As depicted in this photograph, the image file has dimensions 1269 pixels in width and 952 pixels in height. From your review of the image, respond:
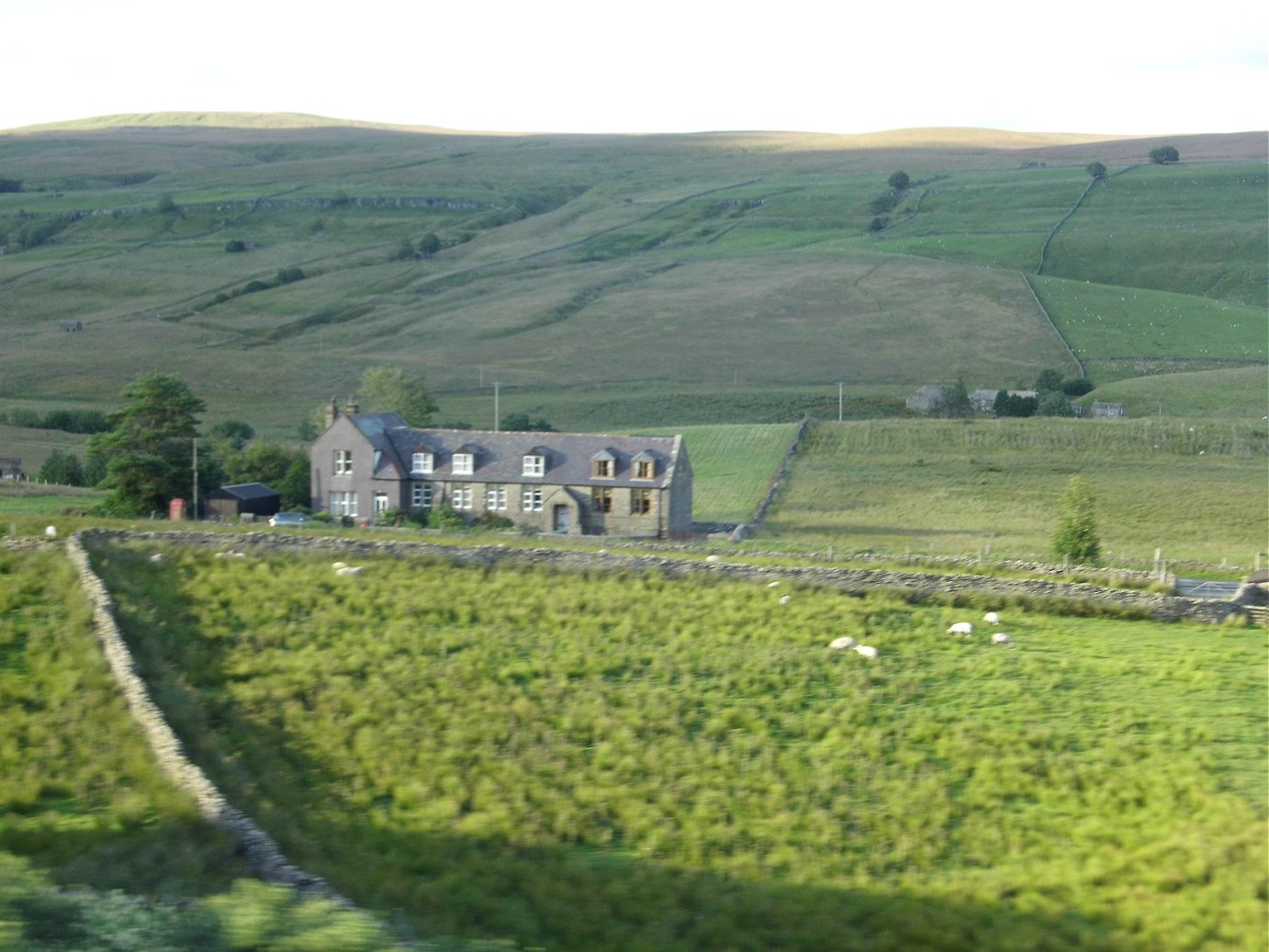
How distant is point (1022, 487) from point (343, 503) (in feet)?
102

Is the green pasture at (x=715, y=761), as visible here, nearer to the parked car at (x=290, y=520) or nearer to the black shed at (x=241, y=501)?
the parked car at (x=290, y=520)

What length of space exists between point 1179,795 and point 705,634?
9372mm

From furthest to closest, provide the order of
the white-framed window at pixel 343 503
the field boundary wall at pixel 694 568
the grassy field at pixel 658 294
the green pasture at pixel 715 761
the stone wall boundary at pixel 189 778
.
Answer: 1. the grassy field at pixel 658 294
2. the white-framed window at pixel 343 503
3. the field boundary wall at pixel 694 568
4. the green pasture at pixel 715 761
5. the stone wall boundary at pixel 189 778

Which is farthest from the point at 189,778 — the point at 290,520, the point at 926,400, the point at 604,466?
the point at 926,400

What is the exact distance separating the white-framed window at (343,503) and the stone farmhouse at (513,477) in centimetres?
5

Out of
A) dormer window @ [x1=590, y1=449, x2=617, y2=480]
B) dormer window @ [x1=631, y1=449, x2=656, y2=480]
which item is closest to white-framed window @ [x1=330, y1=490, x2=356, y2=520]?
dormer window @ [x1=590, y1=449, x2=617, y2=480]

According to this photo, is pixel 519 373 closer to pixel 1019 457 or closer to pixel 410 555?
pixel 1019 457

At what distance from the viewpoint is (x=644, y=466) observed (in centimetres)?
5166

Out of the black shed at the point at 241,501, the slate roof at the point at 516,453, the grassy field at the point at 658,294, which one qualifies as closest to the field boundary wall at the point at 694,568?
the black shed at the point at 241,501

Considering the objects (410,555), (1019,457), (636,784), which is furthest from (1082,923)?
(1019,457)

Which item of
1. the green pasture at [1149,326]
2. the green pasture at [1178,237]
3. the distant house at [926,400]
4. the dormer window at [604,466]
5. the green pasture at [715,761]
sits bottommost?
the green pasture at [715,761]

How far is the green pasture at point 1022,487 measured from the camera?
170 ft

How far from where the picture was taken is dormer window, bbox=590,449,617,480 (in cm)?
5200

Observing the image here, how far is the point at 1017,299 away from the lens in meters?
129
